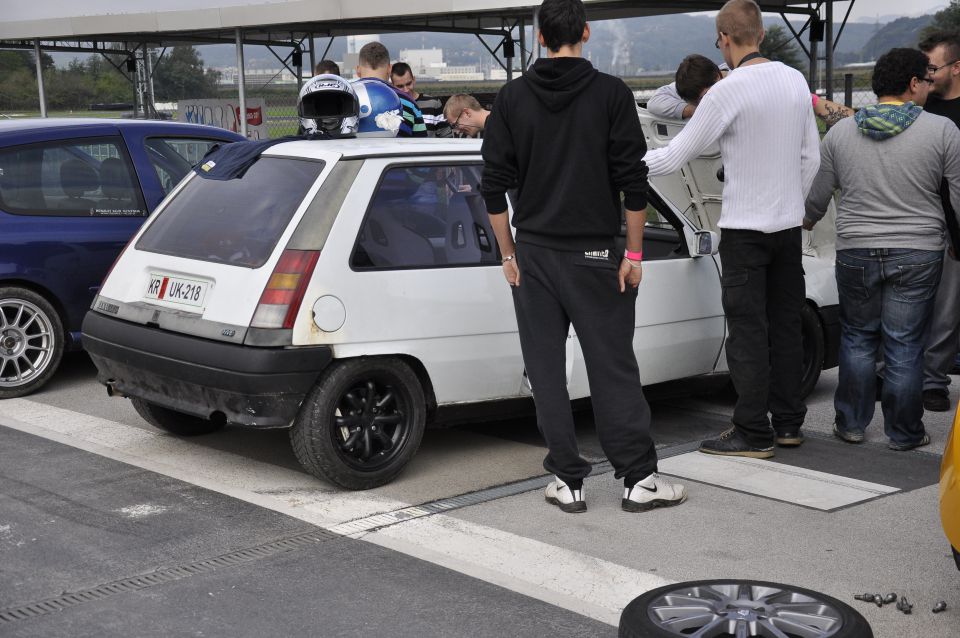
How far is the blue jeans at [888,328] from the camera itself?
6020 millimetres

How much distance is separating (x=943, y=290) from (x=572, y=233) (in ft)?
10.7

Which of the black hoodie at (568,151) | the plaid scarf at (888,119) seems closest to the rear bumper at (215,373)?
the black hoodie at (568,151)

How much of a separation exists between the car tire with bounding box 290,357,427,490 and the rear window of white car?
65 cm

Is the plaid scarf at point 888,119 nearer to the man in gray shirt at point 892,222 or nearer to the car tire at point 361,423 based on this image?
the man in gray shirt at point 892,222

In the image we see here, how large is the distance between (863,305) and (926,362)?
1331 mm

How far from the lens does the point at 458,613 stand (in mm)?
4027

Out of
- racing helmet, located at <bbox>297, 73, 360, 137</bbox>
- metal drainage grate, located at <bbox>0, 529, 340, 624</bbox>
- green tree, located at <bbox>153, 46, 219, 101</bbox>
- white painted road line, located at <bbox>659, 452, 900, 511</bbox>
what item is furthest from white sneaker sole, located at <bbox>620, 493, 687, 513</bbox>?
green tree, located at <bbox>153, 46, 219, 101</bbox>

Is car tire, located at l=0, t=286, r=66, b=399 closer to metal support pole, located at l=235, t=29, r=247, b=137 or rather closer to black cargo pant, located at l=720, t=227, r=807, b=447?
black cargo pant, located at l=720, t=227, r=807, b=447

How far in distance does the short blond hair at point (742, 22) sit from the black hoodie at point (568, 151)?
1.17 meters

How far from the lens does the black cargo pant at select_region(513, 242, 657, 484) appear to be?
496 cm

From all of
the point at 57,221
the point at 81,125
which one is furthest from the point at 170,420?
the point at 81,125

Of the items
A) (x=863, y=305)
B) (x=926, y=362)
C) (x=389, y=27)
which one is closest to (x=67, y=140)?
(x=863, y=305)

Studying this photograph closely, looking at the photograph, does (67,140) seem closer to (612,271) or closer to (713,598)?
(612,271)

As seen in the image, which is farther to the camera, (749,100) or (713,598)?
(749,100)
